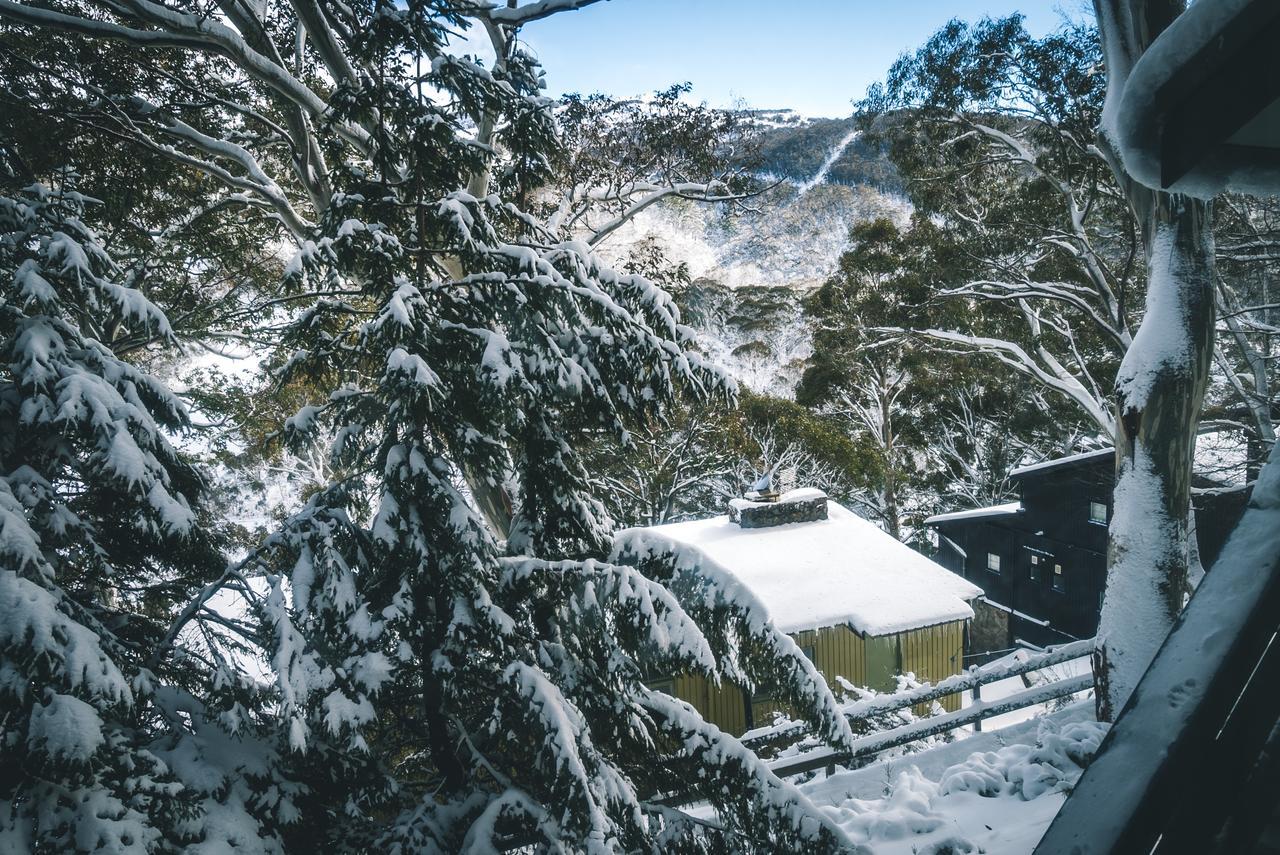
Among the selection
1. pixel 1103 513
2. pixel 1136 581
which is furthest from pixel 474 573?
pixel 1103 513

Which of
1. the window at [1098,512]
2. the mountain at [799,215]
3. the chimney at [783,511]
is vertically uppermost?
the mountain at [799,215]

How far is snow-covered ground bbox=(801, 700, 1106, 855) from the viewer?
10.9 feet

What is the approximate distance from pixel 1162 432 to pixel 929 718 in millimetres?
3234

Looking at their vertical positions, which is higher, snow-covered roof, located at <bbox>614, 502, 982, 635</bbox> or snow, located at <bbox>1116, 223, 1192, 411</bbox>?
snow, located at <bbox>1116, 223, 1192, 411</bbox>

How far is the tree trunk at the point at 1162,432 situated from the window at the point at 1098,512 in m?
11.8

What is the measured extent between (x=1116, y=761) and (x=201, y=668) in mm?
3850

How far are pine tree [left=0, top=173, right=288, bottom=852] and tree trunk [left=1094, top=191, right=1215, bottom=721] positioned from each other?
6.34 m

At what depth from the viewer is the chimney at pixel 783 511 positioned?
13.4m

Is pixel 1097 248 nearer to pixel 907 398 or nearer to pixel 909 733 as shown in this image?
pixel 907 398

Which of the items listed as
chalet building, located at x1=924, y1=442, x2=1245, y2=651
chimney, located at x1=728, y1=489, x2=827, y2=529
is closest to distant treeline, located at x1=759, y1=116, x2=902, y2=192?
chalet building, located at x1=924, y1=442, x2=1245, y2=651

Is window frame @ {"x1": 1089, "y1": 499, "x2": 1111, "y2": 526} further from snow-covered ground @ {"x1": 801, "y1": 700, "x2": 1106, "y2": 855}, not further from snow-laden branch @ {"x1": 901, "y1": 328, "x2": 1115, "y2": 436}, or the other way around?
snow-covered ground @ {"x1": 801, "y1": 700, "x2": 1106, "y2": 855}

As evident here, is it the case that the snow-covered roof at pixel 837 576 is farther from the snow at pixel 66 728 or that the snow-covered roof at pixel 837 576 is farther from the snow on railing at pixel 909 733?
the snow at pixel 66 728

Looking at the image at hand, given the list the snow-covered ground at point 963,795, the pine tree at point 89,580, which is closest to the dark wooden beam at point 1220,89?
the snow-covered ground at point 963,795

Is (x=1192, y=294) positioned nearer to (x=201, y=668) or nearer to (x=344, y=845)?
(x=344, y=845)
